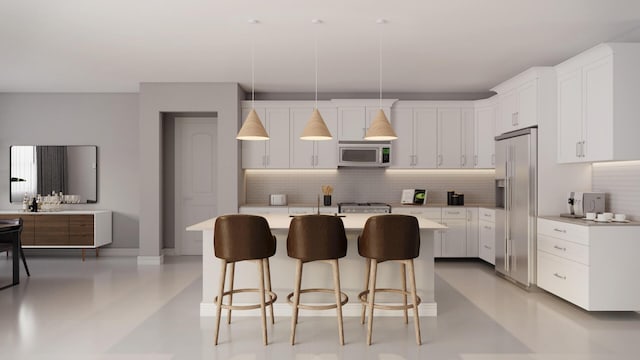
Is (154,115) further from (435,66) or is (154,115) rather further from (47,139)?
(435,66)

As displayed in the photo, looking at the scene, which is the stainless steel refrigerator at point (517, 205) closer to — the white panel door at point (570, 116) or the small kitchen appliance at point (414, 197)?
the white panel door at point (570, 116)

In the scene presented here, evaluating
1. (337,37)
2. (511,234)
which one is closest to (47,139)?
(337,37)

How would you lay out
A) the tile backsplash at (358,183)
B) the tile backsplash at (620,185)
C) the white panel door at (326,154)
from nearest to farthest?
the tile backsplash at (620,185) < the white panel door at (326,154) < the tile backsplash at (358,183)

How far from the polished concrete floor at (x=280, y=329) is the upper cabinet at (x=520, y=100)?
1.99m

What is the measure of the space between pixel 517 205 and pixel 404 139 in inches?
84.0

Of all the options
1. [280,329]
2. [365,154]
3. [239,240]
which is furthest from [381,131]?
[365,154]

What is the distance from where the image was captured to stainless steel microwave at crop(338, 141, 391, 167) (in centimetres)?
682

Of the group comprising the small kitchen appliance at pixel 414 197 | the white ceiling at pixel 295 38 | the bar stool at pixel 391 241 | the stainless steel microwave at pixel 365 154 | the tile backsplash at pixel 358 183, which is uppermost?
the white ceiling at pixel 295 38

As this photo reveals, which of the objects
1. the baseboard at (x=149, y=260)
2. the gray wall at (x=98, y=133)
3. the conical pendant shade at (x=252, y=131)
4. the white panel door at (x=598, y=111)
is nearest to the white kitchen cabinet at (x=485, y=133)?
the white panel door at (x=598, y=111)

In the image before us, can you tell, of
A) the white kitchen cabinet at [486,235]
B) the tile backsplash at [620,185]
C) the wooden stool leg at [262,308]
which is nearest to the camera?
the wooden stool leg at [262,308]

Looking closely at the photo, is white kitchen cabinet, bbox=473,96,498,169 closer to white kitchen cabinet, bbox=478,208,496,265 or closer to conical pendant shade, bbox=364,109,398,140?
white kitchen cabinet, bbox=478,208,496,265

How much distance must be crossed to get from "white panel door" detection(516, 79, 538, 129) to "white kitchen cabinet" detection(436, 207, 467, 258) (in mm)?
1691

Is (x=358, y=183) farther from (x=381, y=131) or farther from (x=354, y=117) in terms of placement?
(x=381, y=131)

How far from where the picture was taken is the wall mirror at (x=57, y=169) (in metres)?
7.35
